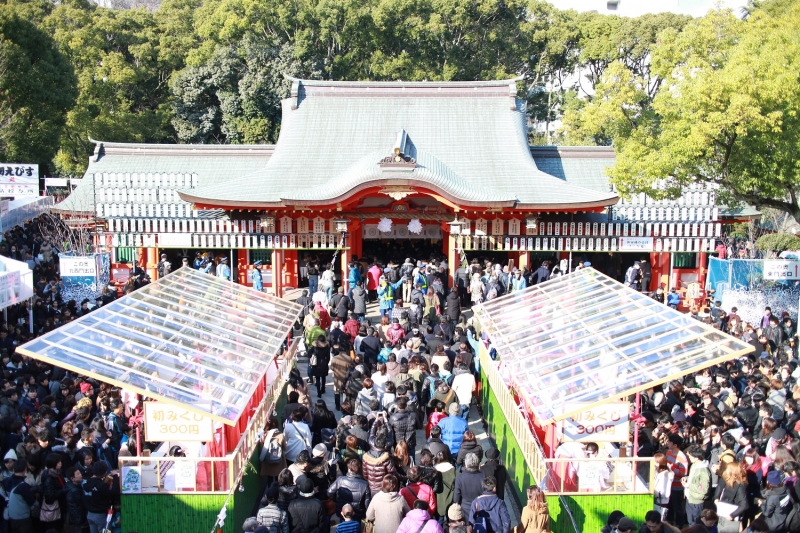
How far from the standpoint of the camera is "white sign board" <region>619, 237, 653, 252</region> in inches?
918

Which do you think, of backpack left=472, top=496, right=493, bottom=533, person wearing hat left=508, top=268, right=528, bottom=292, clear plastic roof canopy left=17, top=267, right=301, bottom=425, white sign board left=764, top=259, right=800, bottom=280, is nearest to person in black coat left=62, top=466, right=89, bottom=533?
clear plastic roof canopy left=17, top=267, right=301, bottom=425

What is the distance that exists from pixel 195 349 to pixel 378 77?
3692cm

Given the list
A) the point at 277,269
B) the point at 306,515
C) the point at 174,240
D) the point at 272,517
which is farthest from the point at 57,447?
the point at 174,240

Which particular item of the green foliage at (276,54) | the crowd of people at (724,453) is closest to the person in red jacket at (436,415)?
the crowd of people at (724,453)

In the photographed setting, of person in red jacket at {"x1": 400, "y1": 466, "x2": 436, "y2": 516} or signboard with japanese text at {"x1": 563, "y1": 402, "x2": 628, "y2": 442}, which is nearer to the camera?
person in red jacket at {"x1": 400, "y1": 466, "x2": 436, "y2": 516}

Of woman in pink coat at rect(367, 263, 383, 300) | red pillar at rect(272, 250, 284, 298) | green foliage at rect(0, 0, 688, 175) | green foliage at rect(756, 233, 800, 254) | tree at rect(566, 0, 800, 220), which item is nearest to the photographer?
tree at rect(566, 0, 800, 220)

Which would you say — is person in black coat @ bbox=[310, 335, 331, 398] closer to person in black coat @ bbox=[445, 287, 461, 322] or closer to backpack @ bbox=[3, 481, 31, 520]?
person in black coat @ bbox=[445, 287, 461, 322]

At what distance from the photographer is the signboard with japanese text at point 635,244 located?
76.5 feet

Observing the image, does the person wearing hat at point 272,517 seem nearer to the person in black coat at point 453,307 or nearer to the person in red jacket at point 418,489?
the person in red jacket at point 418,489

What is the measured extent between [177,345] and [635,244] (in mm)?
16334

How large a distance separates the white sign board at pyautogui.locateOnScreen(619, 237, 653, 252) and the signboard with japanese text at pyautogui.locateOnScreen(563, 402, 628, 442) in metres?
14.8

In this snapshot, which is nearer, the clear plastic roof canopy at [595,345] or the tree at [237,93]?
the clear plastic roof canopy at [595,345]

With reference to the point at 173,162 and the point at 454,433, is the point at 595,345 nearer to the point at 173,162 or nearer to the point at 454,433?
the point at 454,433

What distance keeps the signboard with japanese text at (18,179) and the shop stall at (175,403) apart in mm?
15178
